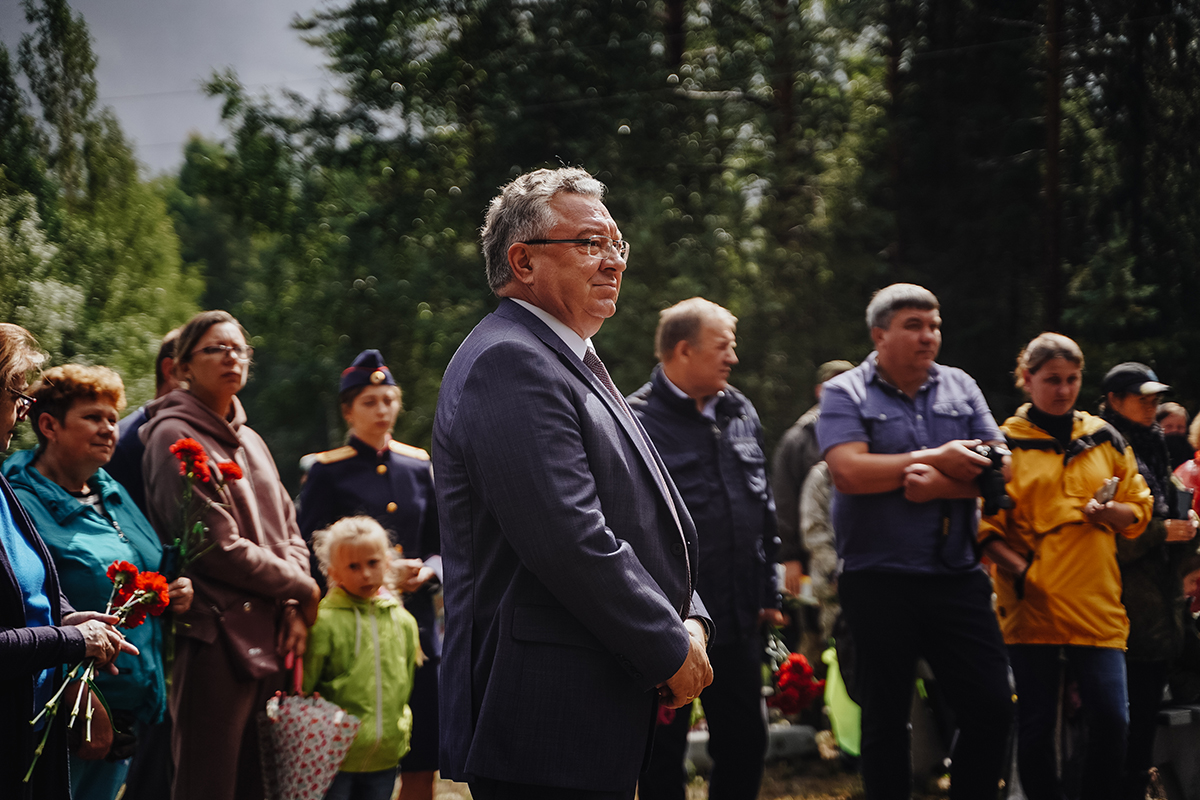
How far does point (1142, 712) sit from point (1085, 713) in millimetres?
439

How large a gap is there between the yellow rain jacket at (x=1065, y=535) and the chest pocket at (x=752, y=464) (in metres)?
0.92

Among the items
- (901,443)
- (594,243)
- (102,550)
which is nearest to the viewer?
(594,243)

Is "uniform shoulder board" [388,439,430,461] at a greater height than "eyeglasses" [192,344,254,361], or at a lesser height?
lesser

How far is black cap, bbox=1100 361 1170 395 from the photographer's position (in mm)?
4465

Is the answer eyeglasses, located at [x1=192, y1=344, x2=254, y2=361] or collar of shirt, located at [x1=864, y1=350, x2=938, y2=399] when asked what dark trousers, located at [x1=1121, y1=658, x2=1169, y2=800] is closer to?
collar of shirt, located at [x1=864, y1=350, x2=938, y2=399]

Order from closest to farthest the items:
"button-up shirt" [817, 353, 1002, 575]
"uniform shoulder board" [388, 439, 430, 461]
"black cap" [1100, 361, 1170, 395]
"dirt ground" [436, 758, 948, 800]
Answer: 1. "button-up shirt" [817, 353, 1002, 575]
2. "black cap" [1100, 361, 1170, 395]
3. "uniform shoulder board" [388, 439, 430, 461]
4. "dirt ground" [436, 758, 948, 800]

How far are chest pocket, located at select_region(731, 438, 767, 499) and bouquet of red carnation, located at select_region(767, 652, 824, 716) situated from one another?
2.59 feet

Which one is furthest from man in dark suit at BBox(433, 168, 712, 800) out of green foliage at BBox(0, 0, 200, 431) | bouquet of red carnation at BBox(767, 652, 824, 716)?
green foliage at BBox(0, 0, 200, 431)

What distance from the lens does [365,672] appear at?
3.95 meters

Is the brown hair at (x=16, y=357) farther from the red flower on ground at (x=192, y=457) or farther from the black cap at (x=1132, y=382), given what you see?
the black cap at (x=1132, y=382)

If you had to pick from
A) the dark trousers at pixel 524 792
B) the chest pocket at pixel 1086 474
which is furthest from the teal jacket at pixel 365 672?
the chest pocket at pixel 1086 474

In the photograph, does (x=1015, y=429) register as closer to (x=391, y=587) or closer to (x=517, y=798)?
(x=391, y=587)

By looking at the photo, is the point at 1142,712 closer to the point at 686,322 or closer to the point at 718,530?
the point at 718,530

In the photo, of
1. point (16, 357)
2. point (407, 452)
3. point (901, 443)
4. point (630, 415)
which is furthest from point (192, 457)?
point (901, 443)
